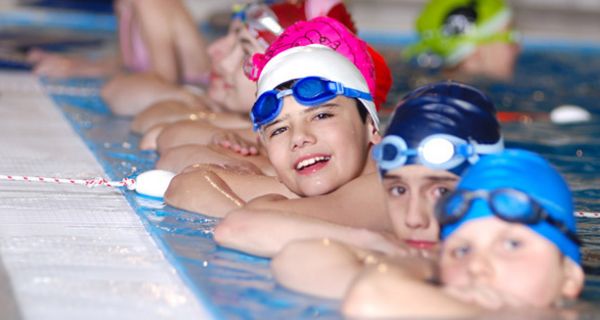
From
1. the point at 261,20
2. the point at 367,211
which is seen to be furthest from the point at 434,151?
the point at 261,20

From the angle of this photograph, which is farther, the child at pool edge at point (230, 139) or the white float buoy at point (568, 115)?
the white float buoy at point (568, 115)

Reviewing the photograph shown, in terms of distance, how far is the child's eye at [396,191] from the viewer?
10.4 ft

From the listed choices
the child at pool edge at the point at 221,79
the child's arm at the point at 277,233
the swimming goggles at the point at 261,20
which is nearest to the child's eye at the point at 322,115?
the child's arm at the point at 277,233

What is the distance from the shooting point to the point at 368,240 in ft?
10.5

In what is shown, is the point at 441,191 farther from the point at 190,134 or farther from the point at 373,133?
the point at 190,134

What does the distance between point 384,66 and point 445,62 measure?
15.0 feet

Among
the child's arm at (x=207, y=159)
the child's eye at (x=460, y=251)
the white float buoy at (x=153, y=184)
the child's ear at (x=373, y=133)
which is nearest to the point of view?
the child's eye at (x=460, y=251)

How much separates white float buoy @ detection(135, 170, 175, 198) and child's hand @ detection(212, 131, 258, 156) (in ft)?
1.93

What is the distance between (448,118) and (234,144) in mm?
1833

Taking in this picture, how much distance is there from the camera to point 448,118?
3104mm

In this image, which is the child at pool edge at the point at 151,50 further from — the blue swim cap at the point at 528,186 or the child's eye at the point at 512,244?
the child's eye at the point at 512,244

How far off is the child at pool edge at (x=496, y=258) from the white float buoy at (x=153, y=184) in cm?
154

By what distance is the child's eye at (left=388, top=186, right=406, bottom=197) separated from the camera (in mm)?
3158

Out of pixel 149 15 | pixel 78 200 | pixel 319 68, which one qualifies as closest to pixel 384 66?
pixel 319 68
